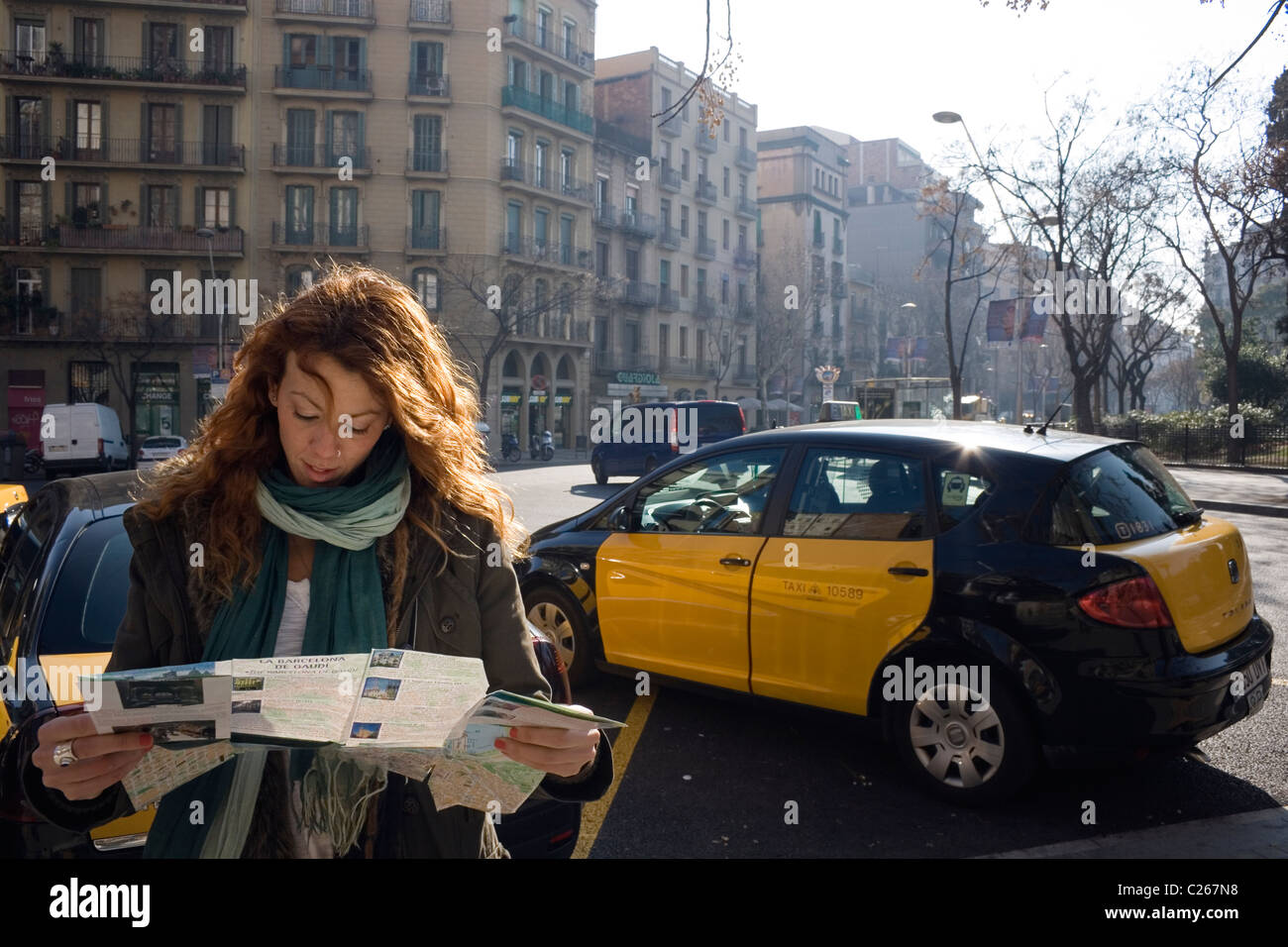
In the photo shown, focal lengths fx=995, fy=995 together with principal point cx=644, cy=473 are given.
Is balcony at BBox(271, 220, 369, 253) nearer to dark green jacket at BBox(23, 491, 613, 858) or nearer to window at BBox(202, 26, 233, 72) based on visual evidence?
window at BBox(202, 26, 233, 72)

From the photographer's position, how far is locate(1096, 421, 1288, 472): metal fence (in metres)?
27.8

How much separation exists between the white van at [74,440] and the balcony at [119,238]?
12.8m

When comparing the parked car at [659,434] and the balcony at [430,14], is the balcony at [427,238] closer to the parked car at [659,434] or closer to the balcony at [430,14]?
the balcony at [430,14]

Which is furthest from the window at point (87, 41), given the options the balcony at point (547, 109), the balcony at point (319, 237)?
the balcony at point (547, 109)

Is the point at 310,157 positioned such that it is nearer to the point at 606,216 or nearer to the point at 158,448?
the point at 606,216

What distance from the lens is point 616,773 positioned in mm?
4520

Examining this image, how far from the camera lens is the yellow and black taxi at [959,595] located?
3914 millimetres

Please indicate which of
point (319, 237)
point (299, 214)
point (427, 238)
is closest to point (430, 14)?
point (427, 238)

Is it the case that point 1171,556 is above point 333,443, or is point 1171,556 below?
below

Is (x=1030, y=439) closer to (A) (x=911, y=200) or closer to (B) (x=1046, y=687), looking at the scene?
(B) (x=1046, y=687)

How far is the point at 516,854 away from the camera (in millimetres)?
3055

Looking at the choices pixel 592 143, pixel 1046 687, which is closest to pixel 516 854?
pixel 1046 687

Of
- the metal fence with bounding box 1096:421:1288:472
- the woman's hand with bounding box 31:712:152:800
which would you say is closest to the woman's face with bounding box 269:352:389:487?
the woman's hand with bounding box 31:712:152:800
